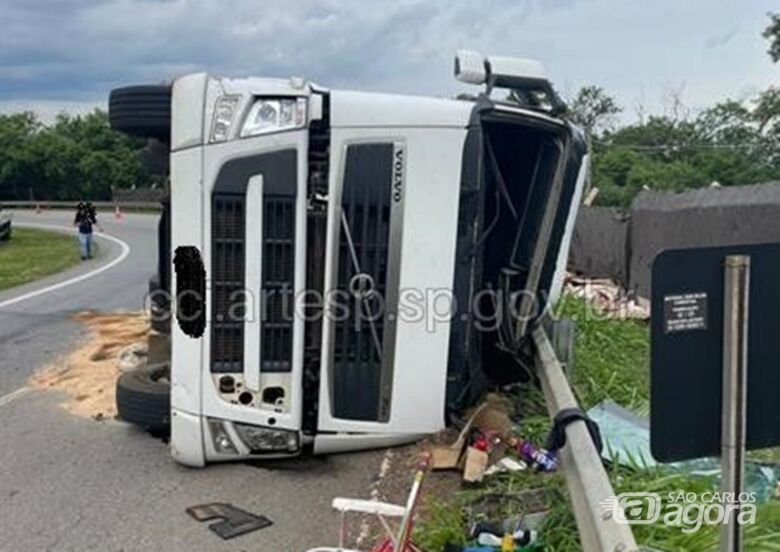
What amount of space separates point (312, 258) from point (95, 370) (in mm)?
3521

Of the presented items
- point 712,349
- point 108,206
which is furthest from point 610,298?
point 108,206

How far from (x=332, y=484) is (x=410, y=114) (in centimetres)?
202

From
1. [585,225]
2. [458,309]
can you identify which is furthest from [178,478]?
[585,225]

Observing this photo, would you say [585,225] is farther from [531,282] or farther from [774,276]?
[774,276]

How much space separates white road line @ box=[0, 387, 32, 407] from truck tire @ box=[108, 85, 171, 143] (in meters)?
2.59

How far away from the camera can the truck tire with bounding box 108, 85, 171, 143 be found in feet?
15.5

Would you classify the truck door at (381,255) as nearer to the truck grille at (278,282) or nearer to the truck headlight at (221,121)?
the truck grille at (278,282)

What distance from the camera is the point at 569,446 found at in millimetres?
3316

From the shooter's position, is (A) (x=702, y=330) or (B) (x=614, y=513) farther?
(B) (x=614, y=513)

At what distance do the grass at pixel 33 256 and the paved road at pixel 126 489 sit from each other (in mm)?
10513

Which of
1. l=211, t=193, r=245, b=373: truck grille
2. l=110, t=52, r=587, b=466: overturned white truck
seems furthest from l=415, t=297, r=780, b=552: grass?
l=211, t=193, r=245, b=373: truck grille

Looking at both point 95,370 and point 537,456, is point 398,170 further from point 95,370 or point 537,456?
point 95,370

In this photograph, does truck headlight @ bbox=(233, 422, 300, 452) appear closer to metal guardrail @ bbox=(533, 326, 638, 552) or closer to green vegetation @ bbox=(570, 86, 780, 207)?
metal guardrail @ bbox=(533, 326, 638, 552)

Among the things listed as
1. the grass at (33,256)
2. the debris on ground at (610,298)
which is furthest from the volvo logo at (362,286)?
the grass at (33,256)
